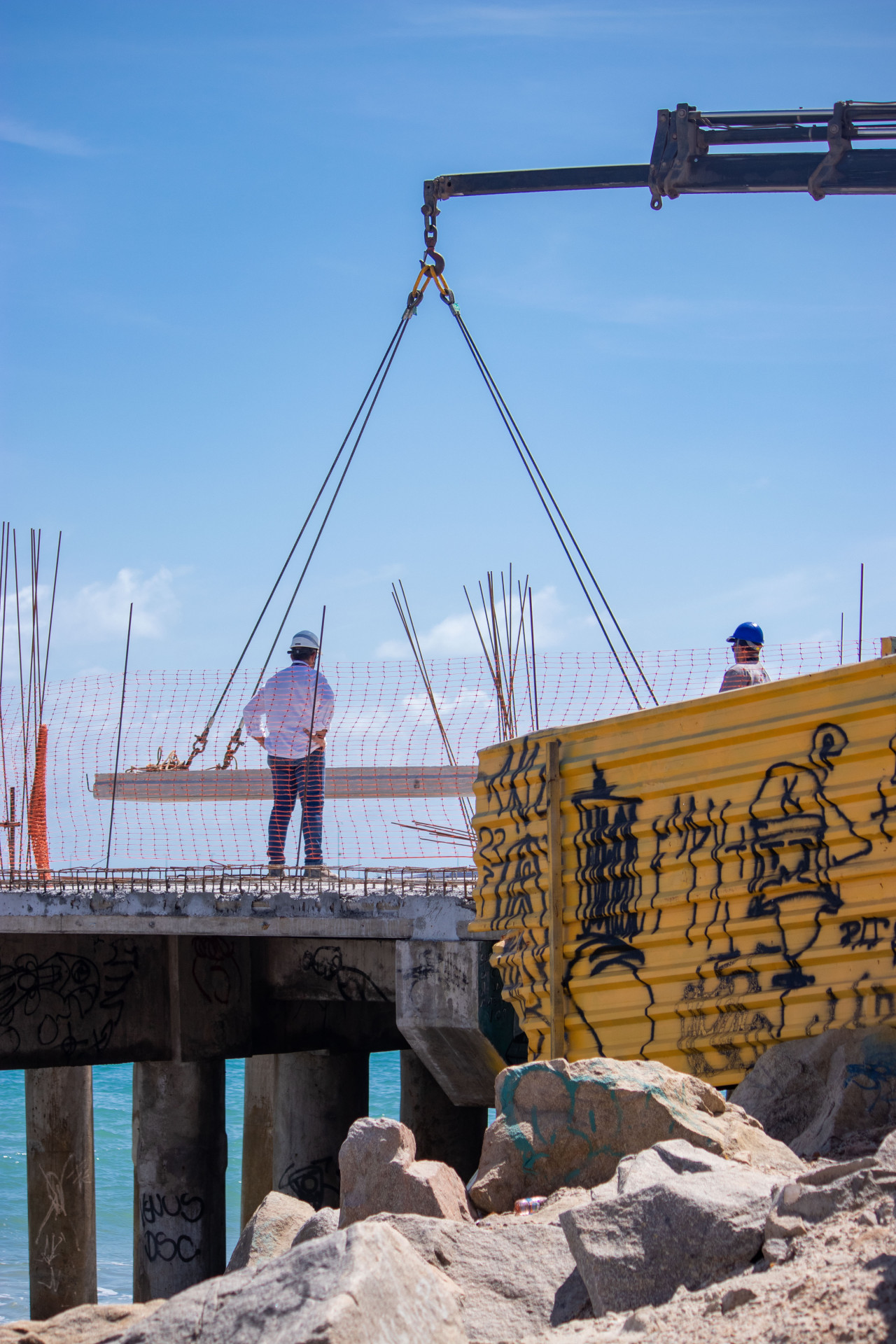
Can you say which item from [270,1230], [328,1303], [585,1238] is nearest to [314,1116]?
[270,1230]

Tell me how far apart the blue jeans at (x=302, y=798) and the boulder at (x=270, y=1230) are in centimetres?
443

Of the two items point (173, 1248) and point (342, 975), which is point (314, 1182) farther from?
point (342, 975)

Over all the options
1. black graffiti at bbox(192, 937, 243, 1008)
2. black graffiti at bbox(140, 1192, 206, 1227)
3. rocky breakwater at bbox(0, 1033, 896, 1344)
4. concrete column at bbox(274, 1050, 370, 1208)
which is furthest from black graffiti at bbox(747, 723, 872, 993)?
black graffiti at bbox(140, 1192, 206, 1227)

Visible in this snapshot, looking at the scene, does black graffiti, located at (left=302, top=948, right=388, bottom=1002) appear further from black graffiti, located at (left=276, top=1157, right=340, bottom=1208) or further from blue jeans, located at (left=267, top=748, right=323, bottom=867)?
black graffiti, located at (left=276, top=1157, right=340, bottom=1208)

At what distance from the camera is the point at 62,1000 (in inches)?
438

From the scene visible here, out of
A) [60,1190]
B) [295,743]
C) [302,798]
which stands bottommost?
[60,1190]

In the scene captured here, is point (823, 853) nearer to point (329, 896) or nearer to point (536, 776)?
Result: point (536, 776)

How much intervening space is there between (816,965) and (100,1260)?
21.7 m

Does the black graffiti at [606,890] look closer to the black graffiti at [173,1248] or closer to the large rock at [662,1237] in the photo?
the large rock at [662,1237]

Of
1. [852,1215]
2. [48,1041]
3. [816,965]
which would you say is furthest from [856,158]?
[48,1041]

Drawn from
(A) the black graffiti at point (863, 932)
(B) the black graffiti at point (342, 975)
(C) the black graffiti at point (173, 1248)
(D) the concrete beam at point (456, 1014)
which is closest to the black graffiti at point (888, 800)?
(A) the black graffiti at point (863, 932)

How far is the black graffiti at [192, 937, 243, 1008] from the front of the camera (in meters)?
11.2

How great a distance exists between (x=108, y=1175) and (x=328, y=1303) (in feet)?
112

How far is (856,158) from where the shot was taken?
9.27 metres
